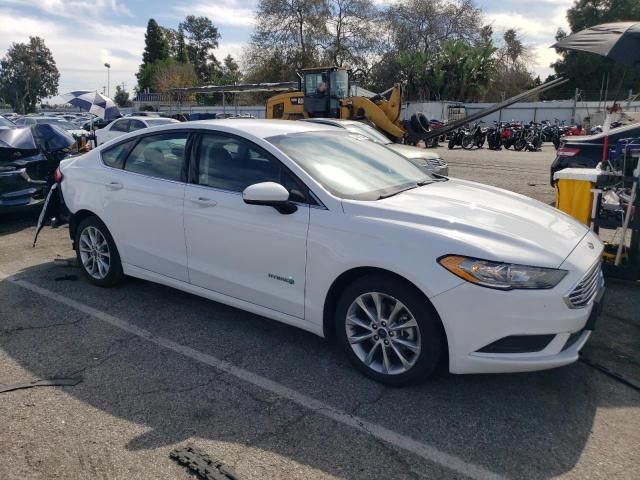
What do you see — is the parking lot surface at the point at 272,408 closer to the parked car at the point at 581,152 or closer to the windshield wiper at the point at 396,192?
the windshield wiper at the point at 396,192

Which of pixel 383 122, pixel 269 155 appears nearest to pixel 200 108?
pixel 383 122

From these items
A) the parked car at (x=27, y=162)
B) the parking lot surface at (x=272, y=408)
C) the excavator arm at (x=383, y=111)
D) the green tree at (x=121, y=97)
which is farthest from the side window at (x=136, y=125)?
the green tree at (x=121, y=97)

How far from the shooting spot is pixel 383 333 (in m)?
3.25

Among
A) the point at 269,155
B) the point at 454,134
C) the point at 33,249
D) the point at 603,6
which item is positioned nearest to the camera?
the point at 269,155

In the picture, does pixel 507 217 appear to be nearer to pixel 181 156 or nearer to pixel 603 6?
pixel 181 156

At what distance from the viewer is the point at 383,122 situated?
55.6ft

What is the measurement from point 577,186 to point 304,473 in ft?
14.9

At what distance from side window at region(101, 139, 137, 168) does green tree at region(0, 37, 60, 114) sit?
82.4 metres

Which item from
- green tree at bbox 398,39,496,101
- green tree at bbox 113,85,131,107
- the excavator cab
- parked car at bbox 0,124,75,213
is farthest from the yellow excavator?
green tree at bbox 113,85,131,107

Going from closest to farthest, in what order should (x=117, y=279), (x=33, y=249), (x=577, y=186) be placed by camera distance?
(x=117, y=279) → (x=577, y=186) → (x=33, y=249)

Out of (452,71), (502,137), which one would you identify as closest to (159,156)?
(502,137)

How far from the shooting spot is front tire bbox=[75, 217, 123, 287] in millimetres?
4832

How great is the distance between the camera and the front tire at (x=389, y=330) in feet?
10.0

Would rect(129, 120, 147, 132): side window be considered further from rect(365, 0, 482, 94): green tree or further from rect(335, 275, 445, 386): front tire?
rect(365, 0, 482, 94): green tree
